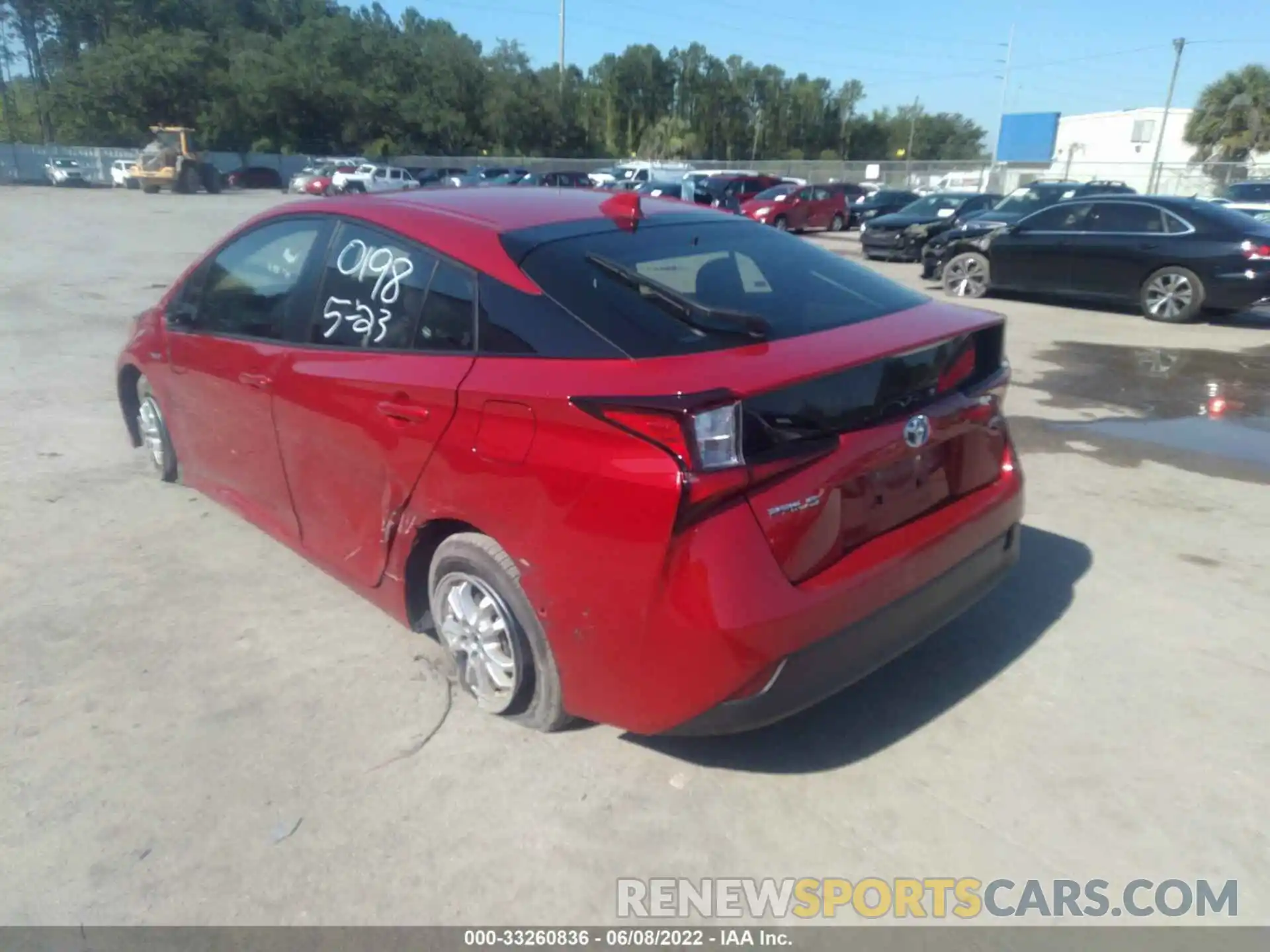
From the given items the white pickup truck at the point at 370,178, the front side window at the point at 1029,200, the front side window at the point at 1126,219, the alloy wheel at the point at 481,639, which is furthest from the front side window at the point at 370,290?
the white pickup truck at the point at 370,178

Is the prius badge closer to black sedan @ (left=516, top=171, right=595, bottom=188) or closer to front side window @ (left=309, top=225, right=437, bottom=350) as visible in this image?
front side window @ (left=309, top=225, right=437, bottom=350)

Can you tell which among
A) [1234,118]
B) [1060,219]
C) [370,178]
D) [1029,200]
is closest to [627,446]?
[1060,219]

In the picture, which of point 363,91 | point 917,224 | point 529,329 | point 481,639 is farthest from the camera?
point 363,91

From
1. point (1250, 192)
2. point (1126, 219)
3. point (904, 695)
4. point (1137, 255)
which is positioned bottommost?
point (904, 695)

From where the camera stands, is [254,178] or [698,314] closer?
[698,314]

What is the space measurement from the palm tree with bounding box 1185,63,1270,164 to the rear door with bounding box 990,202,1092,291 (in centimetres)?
4614

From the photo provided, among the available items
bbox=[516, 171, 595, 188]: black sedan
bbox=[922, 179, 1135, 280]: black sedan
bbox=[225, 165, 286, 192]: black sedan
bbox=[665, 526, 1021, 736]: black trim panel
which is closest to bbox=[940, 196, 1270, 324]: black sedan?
bbox=[922, 179, 1135, 280]: black sedan

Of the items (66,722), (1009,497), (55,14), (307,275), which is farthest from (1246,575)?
(55,14)

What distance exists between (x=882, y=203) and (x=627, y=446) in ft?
90.8

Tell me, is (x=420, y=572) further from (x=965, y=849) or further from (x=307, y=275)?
(x=965, y=849)

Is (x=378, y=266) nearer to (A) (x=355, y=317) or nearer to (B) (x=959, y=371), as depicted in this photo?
(A) (x=355, y=317)

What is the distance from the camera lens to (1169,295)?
38.6 ft

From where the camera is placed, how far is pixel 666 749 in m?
3.17

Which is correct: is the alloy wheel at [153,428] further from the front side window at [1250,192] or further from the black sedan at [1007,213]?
the front side window at [1250,192]
